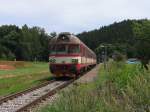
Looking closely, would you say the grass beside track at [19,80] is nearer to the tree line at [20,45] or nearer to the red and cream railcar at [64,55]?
the red and cream railcar at [64,55]

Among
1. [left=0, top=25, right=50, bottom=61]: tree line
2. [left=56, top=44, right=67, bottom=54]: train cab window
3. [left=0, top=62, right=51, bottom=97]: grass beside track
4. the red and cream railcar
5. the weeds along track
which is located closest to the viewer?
the weeds along track

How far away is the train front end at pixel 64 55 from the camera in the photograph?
35.0 m

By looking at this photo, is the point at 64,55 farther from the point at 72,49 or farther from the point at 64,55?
the point at 72,49

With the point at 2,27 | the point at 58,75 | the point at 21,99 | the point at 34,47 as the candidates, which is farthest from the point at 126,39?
the point at 21,99

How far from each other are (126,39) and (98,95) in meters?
140

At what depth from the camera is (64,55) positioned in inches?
1380

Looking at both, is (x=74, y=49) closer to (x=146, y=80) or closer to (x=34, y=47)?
(x=146, y=80)

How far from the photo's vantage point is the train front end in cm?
3497

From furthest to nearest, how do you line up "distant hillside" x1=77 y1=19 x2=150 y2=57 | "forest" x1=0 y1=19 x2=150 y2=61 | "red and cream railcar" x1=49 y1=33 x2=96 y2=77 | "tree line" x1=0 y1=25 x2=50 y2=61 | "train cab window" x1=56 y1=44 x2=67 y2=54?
"distant hillside" x1=77 y1=19 x2=150 y2=57 → "tree line" x1=0 y1=25 x2=50 y2=61 → "forest" x1=0 y1=19 x2=150 y2=61 → "train cab window" x1=56 y1=44 x2=67 y2=54 → "red and cream railcar" x1=49 y1=33 x2=96 y2=77

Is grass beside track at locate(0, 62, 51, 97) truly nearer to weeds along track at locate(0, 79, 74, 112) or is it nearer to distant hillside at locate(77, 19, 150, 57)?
weeds along track at locate(0, 79, 74, 112)

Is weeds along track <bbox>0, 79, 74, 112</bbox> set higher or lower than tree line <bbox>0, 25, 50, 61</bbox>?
lower

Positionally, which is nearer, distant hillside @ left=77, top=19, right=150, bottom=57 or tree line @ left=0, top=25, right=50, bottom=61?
tree line @ left=0, top=25, right=50, bottom=61

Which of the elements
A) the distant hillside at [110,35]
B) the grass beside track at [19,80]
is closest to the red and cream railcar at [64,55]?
the grass beside track at [19,80]

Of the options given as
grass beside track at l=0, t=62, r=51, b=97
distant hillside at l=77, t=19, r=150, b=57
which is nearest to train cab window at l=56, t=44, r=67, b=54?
grass beside track at l=0, t=62, r=51, b=97
